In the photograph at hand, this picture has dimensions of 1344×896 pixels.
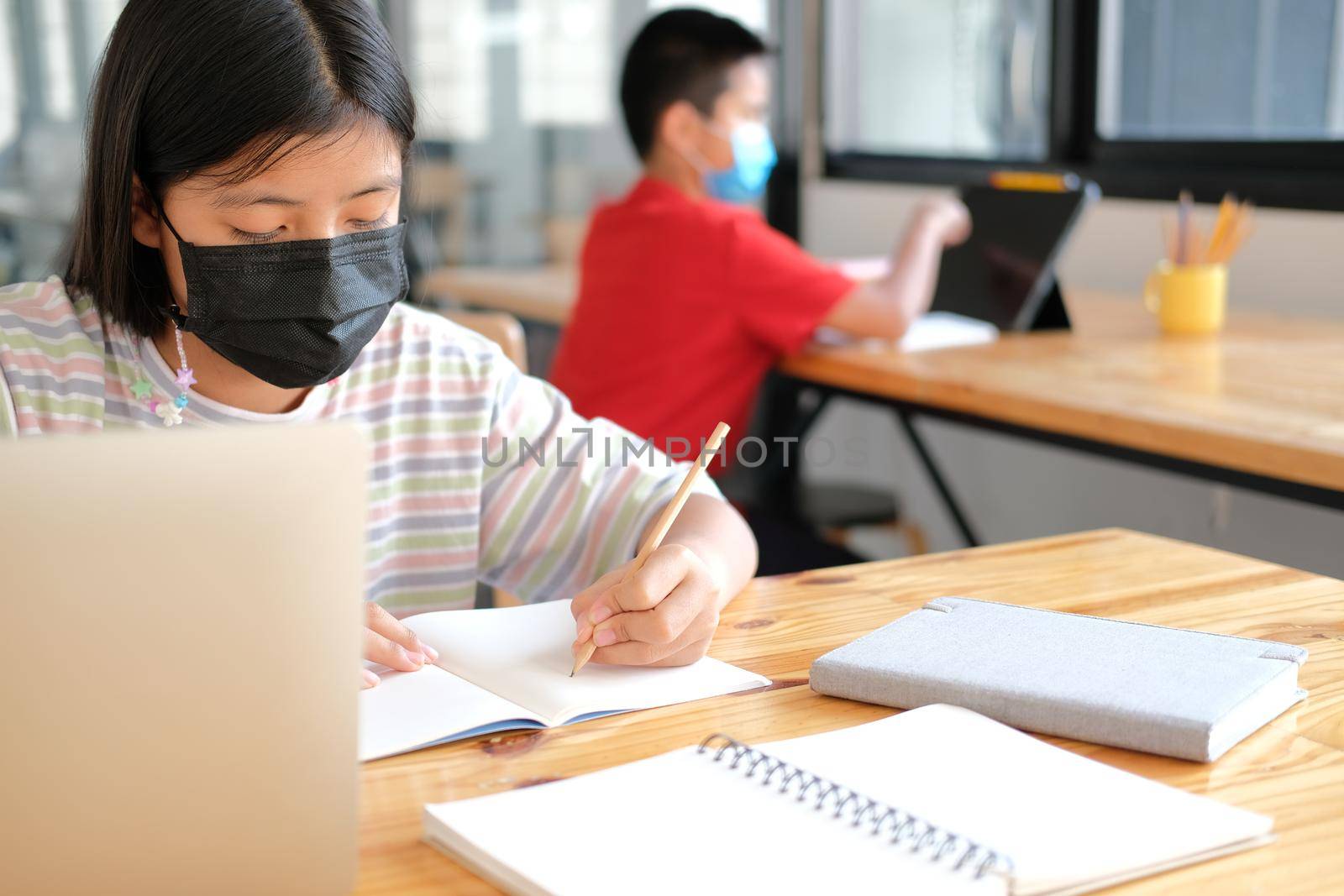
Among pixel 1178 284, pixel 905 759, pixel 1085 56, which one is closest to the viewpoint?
pixel 905 759

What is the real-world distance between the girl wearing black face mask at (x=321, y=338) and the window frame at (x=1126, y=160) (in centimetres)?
168

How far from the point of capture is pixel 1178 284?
6.82 ft

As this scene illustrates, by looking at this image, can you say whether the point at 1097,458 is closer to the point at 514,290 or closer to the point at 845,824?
the point at 514,290

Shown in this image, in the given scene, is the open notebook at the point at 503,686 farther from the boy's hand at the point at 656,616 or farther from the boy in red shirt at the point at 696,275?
the boy in red shirt at the point at 696,275

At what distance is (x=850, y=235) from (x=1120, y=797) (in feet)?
9.75

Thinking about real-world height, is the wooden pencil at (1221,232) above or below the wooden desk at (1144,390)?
above

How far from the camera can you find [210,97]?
956 millimetres

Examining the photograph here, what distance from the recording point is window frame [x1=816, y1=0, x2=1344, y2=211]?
239 centimetres

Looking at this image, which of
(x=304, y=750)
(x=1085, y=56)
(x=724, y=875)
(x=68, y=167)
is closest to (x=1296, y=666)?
(x=724, y=875)

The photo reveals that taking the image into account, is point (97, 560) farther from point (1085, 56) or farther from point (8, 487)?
point (1085, 56)

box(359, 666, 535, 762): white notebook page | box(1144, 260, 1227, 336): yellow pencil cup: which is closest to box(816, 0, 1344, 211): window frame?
box(1144, 260, 1227, 336): yellow pencil cup

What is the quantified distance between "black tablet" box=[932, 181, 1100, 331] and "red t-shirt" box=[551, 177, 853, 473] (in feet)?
1.02

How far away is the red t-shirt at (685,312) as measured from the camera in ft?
6.61

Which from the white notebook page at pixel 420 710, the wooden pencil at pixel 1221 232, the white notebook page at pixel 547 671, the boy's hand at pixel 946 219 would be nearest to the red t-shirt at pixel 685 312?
the boy's hand at pixel 946 219
